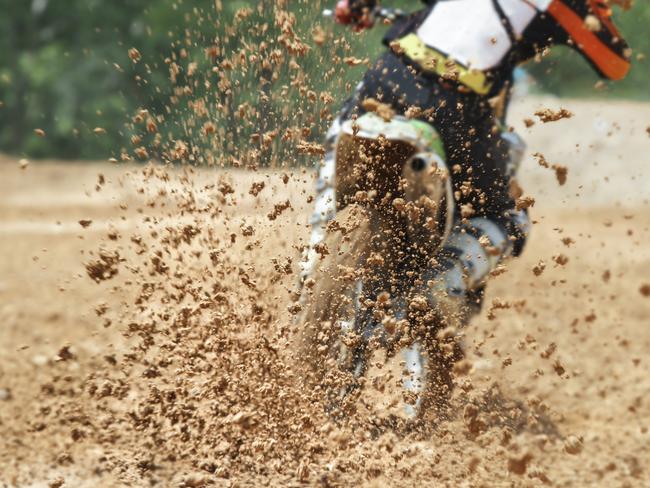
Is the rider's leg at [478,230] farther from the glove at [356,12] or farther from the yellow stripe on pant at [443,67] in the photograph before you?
the glove at [356,12]

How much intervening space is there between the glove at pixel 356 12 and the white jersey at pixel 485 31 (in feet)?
1.71

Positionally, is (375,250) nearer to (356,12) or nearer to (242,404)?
(242,404)

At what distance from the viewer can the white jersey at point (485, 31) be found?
3.29 m

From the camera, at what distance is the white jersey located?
3293mm

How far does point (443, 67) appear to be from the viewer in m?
3.32

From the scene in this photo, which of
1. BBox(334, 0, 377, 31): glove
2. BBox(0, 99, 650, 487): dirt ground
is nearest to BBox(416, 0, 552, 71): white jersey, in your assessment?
BBox(0, 99, 650, 487): dirt ground

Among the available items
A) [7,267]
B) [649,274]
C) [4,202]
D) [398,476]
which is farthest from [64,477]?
Answer: [4,202]

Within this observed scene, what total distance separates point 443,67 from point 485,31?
0.64 feet

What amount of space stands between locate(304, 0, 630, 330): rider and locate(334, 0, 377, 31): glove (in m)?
0.29

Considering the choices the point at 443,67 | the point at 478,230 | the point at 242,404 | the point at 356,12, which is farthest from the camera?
the point at 356,12

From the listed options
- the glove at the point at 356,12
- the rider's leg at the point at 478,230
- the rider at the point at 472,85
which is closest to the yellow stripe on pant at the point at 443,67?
the rider at the point at 472,85

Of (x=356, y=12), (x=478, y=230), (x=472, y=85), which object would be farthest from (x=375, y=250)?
(x=356, y=12)

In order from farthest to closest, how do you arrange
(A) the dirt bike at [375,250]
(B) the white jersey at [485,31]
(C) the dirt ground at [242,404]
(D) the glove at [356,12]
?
(D) the glove at [356,12] < (B) the white jersey at [485,31] < (A) the dirt bike at [375,250] < (C) the dirt ground at [242,404]

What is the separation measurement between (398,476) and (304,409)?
0.40 metres
